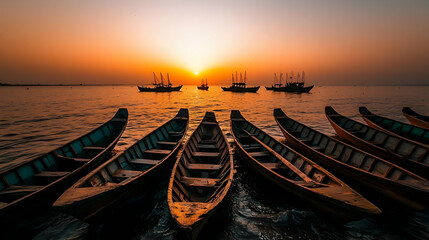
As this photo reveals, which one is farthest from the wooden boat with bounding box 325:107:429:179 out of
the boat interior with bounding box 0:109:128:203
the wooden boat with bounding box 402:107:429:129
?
the boat interior with bounding box 0:109:128:203

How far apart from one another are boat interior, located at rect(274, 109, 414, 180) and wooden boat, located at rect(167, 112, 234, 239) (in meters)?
5.83

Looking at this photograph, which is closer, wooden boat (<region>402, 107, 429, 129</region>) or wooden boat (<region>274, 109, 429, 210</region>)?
wooden boat (<region>274, 109, 429, 210</region>)

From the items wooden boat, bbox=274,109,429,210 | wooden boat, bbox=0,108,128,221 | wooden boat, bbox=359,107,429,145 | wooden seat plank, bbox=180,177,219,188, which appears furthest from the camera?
wooden boat, bbox=359,107,429,145

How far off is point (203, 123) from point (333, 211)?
423 inches

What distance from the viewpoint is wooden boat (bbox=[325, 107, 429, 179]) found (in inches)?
294

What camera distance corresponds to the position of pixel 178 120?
15391 millimetres

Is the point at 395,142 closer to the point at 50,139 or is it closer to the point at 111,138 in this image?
the point at 111,138

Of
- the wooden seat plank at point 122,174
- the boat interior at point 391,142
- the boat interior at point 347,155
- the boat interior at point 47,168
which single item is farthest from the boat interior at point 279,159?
the boat interior at point 47,168

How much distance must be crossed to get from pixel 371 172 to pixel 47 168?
14139 millimetres

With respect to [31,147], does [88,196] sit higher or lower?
higher

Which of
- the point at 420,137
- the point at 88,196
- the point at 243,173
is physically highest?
the point at 88,196

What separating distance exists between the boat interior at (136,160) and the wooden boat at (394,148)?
1126 cm

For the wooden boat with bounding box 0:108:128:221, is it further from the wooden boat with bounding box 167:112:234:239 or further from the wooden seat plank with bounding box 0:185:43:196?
the wooden boat with bounding box 167:112:234:239

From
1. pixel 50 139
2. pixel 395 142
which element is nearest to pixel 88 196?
pixel 395 142
